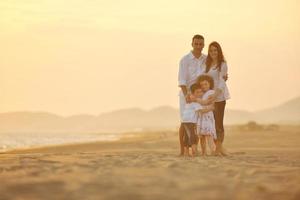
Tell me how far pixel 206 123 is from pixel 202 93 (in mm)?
461

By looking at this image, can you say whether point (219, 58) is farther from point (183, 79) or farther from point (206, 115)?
point (206, 115)

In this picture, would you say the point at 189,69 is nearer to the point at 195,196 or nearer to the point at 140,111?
the point at 195,196

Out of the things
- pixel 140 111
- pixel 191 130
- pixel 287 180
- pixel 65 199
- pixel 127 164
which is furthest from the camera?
pixel 140 111

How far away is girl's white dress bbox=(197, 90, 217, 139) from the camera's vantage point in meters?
8.67

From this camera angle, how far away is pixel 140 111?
160 meters

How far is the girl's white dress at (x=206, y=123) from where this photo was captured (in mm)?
8672

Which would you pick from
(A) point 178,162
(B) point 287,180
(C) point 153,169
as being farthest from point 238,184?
(A) point 178,162

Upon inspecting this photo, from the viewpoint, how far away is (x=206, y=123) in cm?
870

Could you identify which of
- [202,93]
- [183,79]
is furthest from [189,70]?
[202,93]

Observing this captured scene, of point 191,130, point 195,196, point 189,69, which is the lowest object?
point 195,196

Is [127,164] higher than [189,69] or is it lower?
lower

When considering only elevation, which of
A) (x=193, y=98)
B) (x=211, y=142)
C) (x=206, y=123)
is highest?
(x=193, y=98)

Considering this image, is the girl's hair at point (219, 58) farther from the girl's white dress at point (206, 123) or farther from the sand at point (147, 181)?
the sand at point (147, 181)

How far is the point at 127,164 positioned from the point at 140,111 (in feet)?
506
